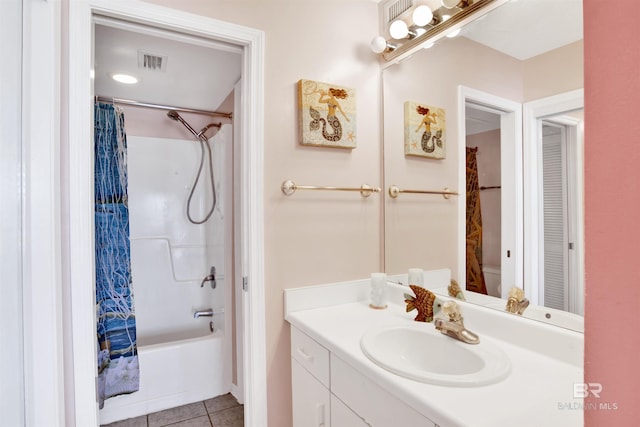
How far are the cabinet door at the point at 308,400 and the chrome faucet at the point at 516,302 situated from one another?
74 cm

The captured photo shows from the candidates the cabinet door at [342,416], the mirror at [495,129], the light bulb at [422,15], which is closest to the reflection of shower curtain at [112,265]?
the cabinet door at [342,416]

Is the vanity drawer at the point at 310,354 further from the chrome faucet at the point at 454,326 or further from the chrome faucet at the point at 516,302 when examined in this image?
the chrome faucet at the point at 516,302

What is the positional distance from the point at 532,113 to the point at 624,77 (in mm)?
965

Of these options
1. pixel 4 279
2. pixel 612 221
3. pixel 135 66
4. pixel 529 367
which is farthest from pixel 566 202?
pixel 135 66

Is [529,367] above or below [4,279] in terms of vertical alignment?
below

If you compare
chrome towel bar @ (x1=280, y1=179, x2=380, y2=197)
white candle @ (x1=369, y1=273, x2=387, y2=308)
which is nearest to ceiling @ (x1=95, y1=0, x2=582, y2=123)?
chrome towel bar @ (x1=280, y1=179, x2=380, y2=197)

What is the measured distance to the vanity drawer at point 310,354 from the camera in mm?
1251

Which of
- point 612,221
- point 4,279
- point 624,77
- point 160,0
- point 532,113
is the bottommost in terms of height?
point 4,279

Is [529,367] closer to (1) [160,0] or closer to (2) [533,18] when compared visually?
(2) [533,18]

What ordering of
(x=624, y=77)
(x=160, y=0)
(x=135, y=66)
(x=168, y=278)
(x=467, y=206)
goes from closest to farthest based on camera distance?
1. (x=624, y=77)
2. (x=160, y=0)
3. (x=467, y=206)
4. (x=135, y=66)
5. (x=168, y=278)

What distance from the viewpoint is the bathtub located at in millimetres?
2057

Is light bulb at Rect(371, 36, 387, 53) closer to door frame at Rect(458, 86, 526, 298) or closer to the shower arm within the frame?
door frame at Rect(458, 86, 526, 298)

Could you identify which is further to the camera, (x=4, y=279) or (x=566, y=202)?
(x=566, y=202)

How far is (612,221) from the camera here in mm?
337
